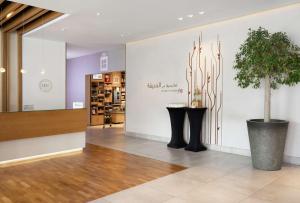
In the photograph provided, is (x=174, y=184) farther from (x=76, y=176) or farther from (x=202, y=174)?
(x=76, y=176)

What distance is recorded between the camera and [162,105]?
8078mm

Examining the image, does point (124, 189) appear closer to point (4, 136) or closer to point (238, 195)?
point (238, 195)

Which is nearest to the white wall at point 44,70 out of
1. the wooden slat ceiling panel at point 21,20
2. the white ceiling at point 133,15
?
the white ceiling at point 133,15

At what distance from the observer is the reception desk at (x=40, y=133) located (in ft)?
18.1

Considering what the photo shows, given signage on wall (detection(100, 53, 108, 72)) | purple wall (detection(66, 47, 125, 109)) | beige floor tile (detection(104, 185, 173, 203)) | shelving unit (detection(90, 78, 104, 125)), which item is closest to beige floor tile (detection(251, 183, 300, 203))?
beige floor tile (detection(104, 185, 173, 203))

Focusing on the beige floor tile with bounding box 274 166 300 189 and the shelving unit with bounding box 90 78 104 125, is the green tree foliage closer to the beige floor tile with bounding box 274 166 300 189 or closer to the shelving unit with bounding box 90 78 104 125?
the beige floor tile with bounding box 274 166 300 189

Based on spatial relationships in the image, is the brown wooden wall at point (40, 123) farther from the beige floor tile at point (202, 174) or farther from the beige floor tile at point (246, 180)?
the beige floor tile at point (246, 180)

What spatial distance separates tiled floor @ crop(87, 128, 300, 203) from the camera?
3680mm

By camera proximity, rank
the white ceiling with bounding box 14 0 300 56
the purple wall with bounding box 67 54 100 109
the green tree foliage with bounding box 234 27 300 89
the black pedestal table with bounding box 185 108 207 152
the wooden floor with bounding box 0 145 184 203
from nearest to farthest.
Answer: the wooden floor with bounding box 0 145 184 203 → the green tree foliage with bounding box 234 27 300 89 → the white ceiling with bounding box 14 0 300 56 → the black pedestal table with bounding box 185 108 207 152 → the purple wall with bounding box 67 54 100 109

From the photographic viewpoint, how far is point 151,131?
840cm

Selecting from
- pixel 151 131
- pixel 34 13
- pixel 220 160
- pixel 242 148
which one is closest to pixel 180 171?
pixel 220 160

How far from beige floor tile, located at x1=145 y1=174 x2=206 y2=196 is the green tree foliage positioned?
7.71 feet

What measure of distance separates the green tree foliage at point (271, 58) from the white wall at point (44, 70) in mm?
6263

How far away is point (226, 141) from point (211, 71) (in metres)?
1.82
